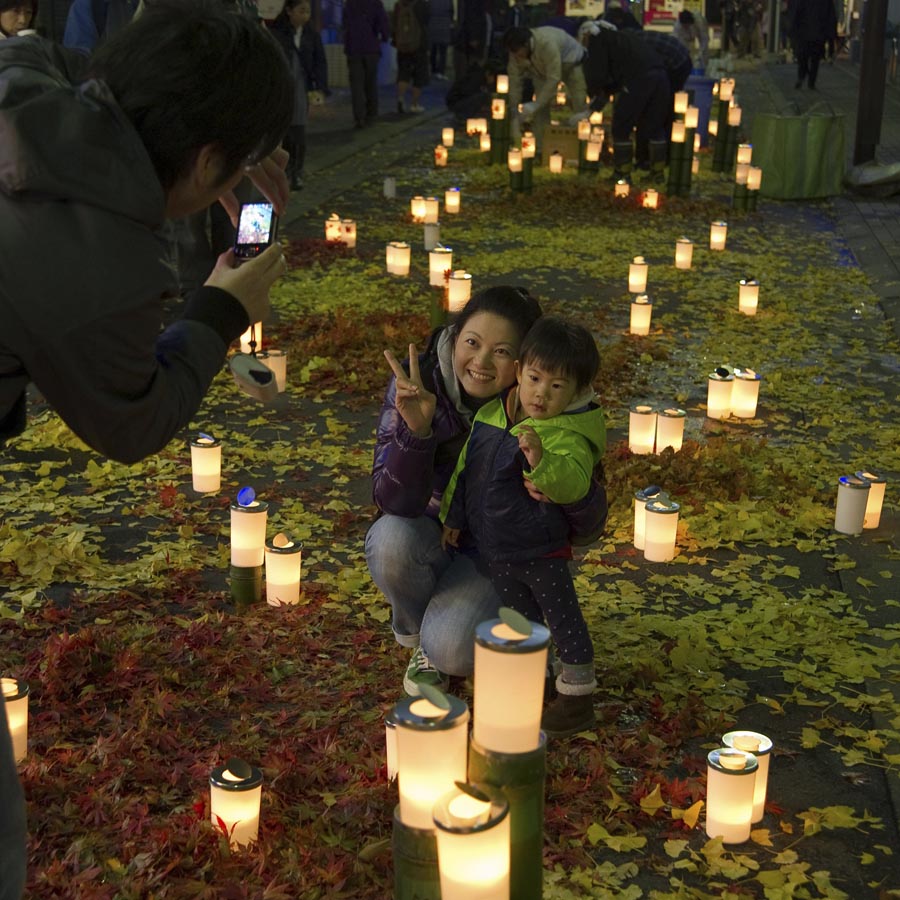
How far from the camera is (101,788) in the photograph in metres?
3.75

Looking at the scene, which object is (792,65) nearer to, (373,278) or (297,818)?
(373,278)

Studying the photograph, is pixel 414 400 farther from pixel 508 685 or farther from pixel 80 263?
pixel 80 263

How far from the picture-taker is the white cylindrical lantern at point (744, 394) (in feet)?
24.5

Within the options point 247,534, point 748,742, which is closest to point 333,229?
point 247,534

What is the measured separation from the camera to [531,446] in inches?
152

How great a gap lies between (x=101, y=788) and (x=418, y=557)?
115cm

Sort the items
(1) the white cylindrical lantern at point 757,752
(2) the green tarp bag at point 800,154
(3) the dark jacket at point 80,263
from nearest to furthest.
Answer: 1. (3) the dark jacket at point 80,263
2. (1) the white cylindrical lantern at point 757,752
3. (2) the green tarp bag at point 800,154

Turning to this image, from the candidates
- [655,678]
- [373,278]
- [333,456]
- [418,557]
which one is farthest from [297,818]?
[373,278]

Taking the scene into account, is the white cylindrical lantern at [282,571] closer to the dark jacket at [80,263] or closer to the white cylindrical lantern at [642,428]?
the white cylindrical lantern at [642,428]

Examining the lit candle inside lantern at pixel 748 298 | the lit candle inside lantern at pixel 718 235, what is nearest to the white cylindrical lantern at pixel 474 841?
the lit candle inside lantern at pixel 748 298

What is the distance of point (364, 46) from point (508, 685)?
19187mm

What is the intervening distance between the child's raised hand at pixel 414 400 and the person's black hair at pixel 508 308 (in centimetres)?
32

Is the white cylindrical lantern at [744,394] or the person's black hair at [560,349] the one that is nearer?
the person's black hair at [560,349]

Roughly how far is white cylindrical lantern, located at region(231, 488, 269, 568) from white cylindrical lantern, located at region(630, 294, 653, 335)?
4997 mm
